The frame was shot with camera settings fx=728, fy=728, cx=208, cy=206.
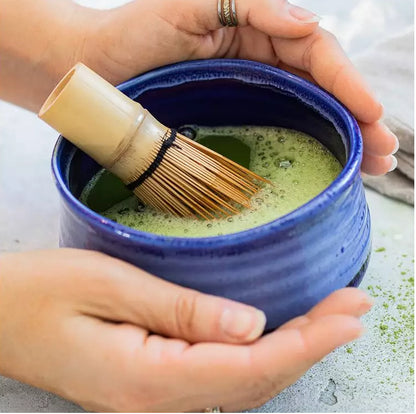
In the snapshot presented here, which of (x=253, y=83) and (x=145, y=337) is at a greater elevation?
(x=253, y=83)

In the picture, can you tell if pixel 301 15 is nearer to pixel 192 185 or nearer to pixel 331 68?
pixel 331 68

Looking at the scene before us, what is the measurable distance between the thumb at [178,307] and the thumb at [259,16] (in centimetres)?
34

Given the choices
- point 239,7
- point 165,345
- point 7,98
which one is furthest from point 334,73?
point 7,98

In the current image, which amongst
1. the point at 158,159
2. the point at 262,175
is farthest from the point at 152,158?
the point at 262,175

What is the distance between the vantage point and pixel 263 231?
0.57 metres

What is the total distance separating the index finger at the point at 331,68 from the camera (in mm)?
745

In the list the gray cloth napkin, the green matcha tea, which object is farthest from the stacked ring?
the gray cloth napkin

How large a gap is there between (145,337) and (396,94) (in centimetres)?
61

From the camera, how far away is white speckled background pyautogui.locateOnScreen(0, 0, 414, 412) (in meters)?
0.73

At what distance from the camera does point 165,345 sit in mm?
600

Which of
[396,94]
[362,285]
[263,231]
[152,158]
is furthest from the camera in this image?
[396,94]

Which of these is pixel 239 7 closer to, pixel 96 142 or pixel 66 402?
pixel 96 142

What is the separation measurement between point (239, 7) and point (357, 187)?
0.26 metres

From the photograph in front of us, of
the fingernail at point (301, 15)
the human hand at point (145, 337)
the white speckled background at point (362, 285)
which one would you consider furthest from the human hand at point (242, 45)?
the human hand at point (145, 337)
